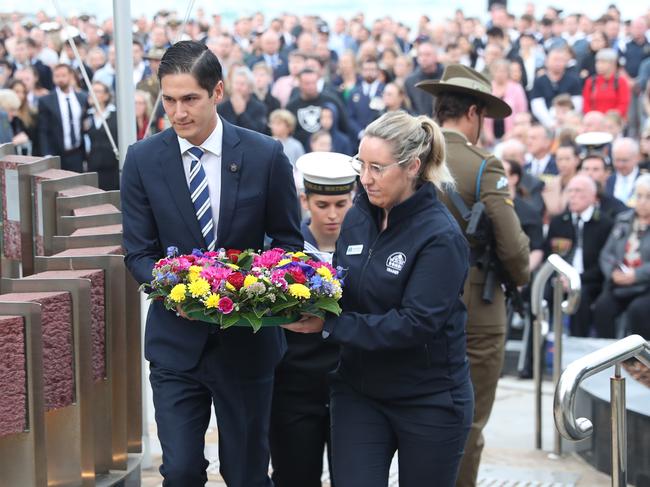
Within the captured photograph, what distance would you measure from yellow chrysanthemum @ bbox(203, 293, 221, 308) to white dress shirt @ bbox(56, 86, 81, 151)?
11.1 metres

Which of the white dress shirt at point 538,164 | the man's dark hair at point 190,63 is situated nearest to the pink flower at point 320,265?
the man's dark hair at point 190,63

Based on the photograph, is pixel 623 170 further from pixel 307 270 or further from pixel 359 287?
pixel 307 270

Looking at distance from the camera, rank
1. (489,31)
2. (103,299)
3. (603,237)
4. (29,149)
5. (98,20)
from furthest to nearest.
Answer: (98,20) < (489,31) < (29,149) < (603,237) < (103,299)

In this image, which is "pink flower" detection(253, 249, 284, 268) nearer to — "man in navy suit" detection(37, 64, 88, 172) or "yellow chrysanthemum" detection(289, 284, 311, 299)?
"yellow chrysanthemum" detection(289, 284, 311, 299)

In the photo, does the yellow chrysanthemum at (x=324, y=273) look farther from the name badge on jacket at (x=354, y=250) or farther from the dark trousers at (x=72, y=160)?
the dark trousers at (x=72, y=160)

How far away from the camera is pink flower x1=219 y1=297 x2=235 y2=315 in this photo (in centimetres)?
385

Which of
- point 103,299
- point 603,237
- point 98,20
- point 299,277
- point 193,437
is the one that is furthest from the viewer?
point 98,20

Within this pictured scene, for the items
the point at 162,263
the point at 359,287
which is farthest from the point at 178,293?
the point at 359,287

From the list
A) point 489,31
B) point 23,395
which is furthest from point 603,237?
point 489,31

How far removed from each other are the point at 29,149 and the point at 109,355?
10191mm

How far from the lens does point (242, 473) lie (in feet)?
14.5

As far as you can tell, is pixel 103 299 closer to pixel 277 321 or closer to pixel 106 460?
pixel 106 460

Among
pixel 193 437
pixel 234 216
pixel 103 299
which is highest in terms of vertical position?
pixel 234 216

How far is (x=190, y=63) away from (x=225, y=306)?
3.07 feet
